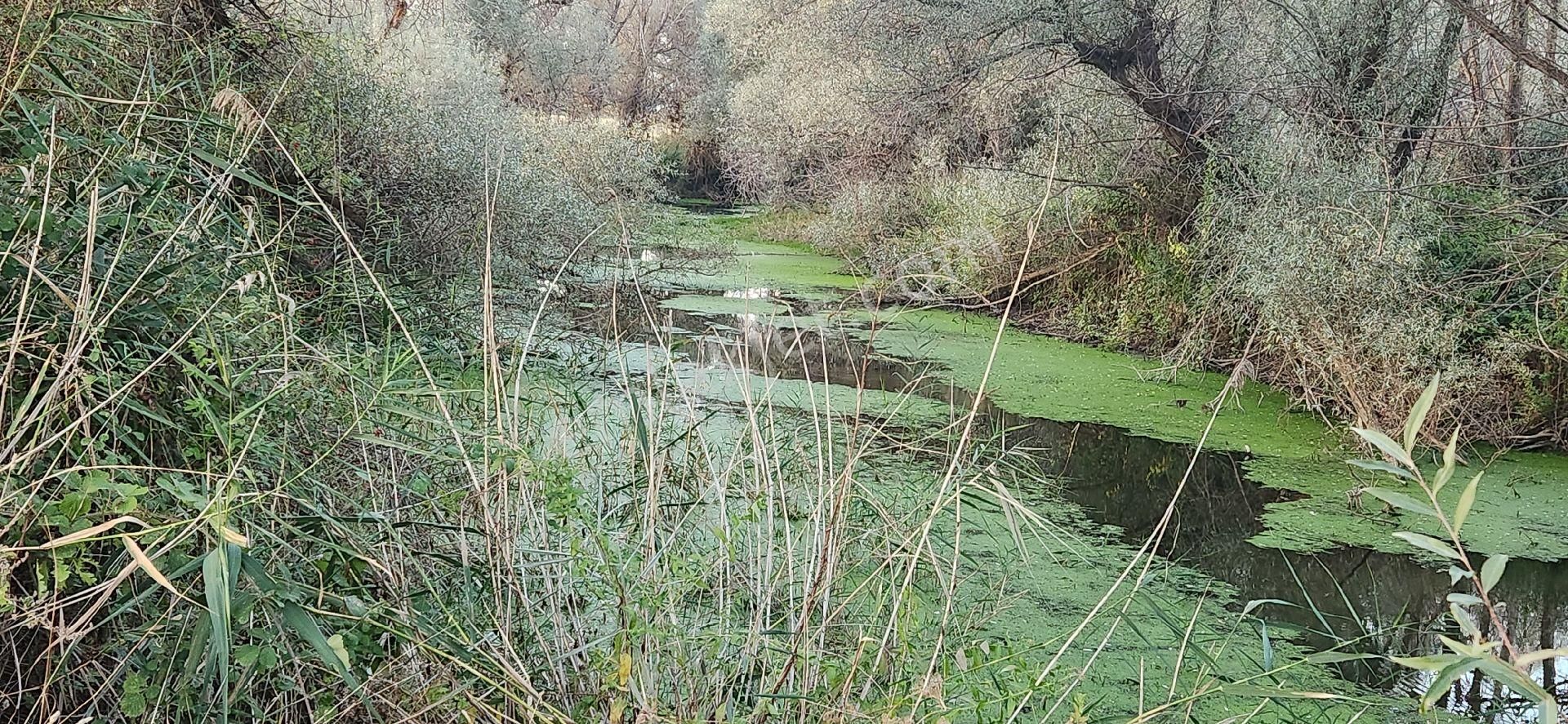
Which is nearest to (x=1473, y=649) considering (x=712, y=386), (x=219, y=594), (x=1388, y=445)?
(x=1388, y=445)

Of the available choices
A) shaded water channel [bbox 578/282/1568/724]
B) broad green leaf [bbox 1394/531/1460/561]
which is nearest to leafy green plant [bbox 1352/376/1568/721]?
broad green leaf [bbox 1394/531/1460/561]

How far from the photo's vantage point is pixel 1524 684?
0.77 metres

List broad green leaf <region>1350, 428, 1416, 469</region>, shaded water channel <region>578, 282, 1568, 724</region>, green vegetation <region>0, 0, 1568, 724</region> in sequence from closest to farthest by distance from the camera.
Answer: broad green leaf <region>1350, 428, 1416, 469</region> < green vegetation <region>0, 0, 1568, 724</region> < shaded water channel <region>578, 282, 1568, 724</region>

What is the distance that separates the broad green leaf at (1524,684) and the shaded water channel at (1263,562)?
1.47m

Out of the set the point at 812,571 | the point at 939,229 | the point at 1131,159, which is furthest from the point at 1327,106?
the point at 812,571

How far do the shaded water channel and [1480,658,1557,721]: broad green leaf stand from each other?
4.83 feet

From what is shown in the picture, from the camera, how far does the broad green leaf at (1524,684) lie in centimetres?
77

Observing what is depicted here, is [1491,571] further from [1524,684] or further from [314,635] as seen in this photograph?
[314,635]

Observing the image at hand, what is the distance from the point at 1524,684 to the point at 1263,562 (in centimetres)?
377

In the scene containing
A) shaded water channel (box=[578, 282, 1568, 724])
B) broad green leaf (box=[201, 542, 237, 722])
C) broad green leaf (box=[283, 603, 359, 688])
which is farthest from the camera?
shaded water channel (box=[578, 282, 1568, 724])

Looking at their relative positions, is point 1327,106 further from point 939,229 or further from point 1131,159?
point 939,229

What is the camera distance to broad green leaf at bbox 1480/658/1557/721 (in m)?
0.77

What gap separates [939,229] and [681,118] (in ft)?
36.2

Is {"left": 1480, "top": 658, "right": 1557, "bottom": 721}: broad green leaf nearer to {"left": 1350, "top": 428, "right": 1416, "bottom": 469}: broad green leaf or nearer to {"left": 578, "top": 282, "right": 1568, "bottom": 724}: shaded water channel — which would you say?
{"left": 1350, "top": 428, "right": 1416, "bottom": 469}: broad green leaf
